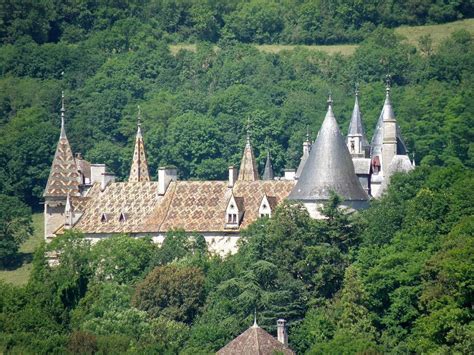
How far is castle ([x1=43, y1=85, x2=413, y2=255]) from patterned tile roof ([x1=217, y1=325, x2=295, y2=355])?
43.2 ft

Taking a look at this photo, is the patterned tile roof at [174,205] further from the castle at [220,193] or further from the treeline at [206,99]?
the treeline at [206,99]

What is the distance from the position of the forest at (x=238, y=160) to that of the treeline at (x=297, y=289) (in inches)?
3.2

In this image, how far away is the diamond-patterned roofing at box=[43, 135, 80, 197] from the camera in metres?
115

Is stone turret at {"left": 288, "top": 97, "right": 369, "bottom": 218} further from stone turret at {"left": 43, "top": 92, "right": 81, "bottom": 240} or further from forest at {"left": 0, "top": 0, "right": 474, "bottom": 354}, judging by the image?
stone turret at {"left": 43, "top": 92, "right": 81, "bottom": 240}

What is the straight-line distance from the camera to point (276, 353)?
86250 mm

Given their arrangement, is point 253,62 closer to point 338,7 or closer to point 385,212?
point 338,7

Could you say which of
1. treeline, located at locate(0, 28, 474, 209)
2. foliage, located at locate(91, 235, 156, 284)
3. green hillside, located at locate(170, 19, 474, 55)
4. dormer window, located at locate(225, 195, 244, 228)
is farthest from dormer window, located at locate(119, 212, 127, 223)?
green hillside, located at locate(170, 19, 474, 55)

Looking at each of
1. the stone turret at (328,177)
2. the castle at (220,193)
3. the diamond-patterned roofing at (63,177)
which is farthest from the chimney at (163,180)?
the stone turret at (328,177)

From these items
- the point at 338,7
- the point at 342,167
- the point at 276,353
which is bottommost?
the point at 276,353

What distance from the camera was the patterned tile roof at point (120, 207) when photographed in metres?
110

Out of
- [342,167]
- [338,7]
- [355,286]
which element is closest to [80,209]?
[342,167]

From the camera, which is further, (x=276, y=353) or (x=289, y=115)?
(x=289, y=115)

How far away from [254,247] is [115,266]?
8.89 m

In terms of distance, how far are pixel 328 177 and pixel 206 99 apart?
68169 millimetres
